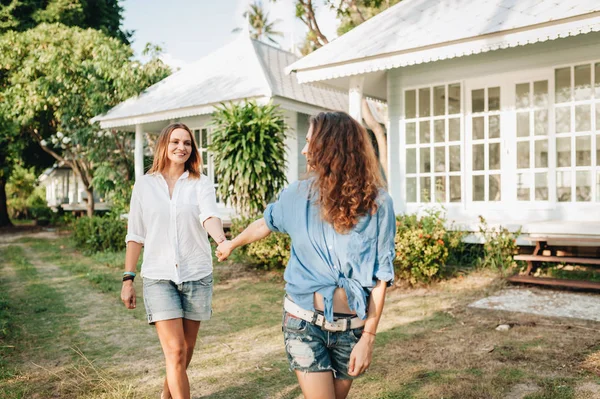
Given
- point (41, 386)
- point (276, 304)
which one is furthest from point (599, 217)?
point (41, 386)

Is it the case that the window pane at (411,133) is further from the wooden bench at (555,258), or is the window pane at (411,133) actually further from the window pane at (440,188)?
the wooden bench at (555,258)

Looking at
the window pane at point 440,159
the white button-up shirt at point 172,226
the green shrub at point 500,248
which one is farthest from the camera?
the window pane at point 440,159

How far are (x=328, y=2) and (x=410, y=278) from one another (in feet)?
35.8

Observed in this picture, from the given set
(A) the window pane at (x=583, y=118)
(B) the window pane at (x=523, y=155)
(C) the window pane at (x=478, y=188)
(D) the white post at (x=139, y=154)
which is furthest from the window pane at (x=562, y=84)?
(D) the white post at (x=139, y=154)

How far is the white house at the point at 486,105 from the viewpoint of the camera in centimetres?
774

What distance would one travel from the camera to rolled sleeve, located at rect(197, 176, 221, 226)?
3285 millimetres

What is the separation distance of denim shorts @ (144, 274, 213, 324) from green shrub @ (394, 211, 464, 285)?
4.33 meters

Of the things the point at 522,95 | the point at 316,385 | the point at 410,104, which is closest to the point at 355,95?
the point at 410,104

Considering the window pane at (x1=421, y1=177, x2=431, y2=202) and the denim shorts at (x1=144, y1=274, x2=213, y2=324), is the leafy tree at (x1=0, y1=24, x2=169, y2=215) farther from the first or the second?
the denim shorts at (x1=144, y1=274, x2=213, y2=324)

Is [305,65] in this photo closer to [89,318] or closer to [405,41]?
[405,41]

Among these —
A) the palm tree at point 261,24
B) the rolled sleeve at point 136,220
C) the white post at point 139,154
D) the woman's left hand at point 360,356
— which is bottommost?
the woman's left hand at point 360,356

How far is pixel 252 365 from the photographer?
15.2 feet

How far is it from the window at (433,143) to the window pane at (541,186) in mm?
1243

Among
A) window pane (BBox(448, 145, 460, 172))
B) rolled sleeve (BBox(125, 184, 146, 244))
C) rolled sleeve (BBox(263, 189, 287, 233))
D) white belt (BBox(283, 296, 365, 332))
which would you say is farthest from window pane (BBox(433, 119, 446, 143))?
white belt (BBox(283, 296, 365, 332))
